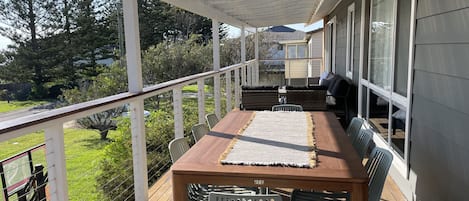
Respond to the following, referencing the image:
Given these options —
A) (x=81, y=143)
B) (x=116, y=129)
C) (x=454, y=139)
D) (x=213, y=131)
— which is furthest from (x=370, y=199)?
(x=116, y=129)

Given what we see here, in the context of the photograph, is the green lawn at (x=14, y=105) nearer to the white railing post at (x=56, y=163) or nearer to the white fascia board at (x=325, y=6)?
the white railing post at (x=56, y=163)

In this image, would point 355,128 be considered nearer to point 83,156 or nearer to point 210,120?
point 210,120

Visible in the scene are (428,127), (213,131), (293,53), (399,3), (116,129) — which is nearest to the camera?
(428,127)

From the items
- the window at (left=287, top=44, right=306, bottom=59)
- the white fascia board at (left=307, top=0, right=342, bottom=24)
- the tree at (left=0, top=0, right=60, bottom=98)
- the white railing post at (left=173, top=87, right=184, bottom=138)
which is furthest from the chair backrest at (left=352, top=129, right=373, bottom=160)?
the window at (left=287, top=44, right=306, bottom=59)

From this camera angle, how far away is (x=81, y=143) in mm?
3885

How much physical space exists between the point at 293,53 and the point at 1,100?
18.5 metres

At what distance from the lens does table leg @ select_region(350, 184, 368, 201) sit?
5.73 feet

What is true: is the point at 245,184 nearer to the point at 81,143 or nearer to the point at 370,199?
the point at 370,199

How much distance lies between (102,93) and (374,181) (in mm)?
4122

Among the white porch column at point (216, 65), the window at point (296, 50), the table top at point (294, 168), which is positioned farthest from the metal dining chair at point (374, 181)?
the window at point (296, 50)

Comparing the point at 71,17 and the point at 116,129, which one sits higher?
the point at 71,17

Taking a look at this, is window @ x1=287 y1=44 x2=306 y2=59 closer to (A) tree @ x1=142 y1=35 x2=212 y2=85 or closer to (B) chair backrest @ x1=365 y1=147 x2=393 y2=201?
(A) tree @ x1=142 y1=35 x2=212 y2=85

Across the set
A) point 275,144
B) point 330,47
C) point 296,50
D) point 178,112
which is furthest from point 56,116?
point 296,50

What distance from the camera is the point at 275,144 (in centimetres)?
239
